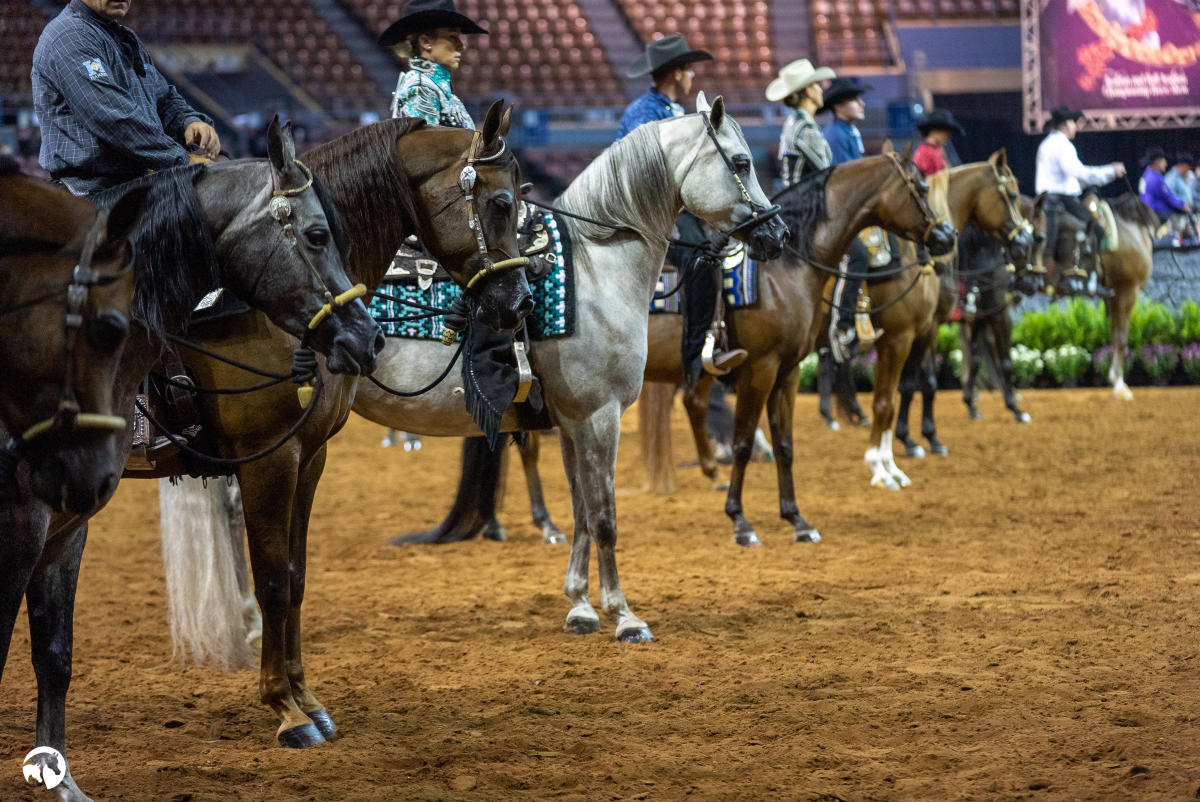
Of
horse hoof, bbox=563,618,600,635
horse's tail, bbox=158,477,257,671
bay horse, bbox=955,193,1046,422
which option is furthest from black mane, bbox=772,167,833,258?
bay horse, bbox=955,193,1046,422

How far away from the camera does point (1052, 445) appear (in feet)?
34.4

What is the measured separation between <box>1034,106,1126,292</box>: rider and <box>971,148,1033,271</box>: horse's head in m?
3.09

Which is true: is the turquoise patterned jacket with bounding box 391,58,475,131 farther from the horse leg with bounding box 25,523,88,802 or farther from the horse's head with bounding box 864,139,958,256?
the horse's head with bounding box 864,139,958,256

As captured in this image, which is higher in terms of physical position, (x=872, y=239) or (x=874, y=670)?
(x=872, y=239)

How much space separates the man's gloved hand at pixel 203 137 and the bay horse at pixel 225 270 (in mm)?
484

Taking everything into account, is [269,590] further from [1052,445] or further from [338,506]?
[1052,445]

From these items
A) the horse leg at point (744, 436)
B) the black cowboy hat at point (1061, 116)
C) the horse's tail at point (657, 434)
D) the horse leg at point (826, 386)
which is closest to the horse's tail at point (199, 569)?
the horse leg at point (744, 436)

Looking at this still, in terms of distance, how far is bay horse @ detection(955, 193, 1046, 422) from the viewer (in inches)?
457

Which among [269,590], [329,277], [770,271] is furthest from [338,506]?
[329,277]

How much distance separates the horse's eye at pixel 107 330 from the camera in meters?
2.60

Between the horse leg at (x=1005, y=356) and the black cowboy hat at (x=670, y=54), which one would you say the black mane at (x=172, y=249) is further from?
the horse leg at (x=1005, y=356)

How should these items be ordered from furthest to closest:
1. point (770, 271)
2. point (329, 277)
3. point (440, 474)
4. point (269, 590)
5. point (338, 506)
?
point (440, 474) → point (338, 506) → point (770, 271) → point (269, 590) → point (329, 277)

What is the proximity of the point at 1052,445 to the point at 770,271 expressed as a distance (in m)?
4.73

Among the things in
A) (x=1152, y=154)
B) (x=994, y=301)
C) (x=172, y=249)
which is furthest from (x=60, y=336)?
(x=1152, y=154)
